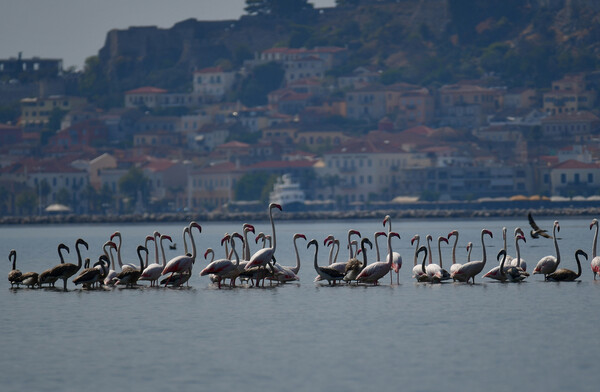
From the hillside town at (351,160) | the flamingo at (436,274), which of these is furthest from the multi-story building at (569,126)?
the flamingo at (436,274)

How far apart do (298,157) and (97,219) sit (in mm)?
38825

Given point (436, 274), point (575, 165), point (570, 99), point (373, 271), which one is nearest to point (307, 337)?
point (373, 271)

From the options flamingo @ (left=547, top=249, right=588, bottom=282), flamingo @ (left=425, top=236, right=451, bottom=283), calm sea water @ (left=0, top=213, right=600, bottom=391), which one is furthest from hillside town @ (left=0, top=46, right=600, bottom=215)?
calm sea water @ (left=0, top=213, right=600, bottom=391)

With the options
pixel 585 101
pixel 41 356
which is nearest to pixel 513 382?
pixel 41 356

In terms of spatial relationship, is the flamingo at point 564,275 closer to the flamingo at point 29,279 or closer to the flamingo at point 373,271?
the flamingo at point 373,271

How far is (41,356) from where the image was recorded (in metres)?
25.6

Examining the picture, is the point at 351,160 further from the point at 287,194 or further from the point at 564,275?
the point at 564,275

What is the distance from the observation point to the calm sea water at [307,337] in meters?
23.0

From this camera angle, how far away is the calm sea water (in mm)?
22953

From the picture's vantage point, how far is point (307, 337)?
89.7ft

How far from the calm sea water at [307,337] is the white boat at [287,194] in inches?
4353

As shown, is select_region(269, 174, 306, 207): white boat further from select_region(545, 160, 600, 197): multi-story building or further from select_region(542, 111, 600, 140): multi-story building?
select_region(542, 111, 600, 140): multi-story building

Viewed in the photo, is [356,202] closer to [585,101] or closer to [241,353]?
[585,101]

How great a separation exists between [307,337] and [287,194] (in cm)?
12208
